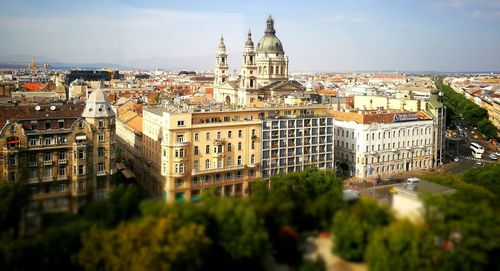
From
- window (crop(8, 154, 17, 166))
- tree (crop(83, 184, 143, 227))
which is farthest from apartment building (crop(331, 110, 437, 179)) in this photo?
window (crop(8, 154, 17, 166))

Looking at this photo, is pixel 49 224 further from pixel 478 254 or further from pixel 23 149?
pixel 478 254

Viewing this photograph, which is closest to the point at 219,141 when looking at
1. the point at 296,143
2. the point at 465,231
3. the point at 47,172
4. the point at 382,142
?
the point at 296,143

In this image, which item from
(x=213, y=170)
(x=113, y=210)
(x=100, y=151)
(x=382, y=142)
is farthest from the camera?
(x=382, y=142)

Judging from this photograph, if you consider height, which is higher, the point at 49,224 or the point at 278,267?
the point at 49,224

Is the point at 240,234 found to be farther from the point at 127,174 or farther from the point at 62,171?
the point at 127,174

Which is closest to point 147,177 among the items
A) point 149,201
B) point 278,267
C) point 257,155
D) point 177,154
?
point 177,154

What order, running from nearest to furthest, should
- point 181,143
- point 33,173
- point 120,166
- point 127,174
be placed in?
point 33,173
point 181,143
point 127,174
point 120,166
